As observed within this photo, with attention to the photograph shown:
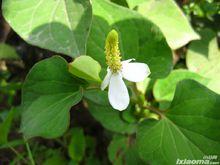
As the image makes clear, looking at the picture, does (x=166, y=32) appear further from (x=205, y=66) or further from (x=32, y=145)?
(x=32, y=145)

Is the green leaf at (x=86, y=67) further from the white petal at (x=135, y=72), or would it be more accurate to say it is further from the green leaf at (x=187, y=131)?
the green leaf at (x=187, y=131)

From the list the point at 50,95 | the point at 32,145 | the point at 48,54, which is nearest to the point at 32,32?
the point at 50,95

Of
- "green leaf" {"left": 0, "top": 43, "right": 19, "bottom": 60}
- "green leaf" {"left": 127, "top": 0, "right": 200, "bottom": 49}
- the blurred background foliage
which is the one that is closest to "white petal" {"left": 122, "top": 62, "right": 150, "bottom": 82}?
"green leaf" {"left": 127, "top": 0, "right": 200, "bottom": 49}

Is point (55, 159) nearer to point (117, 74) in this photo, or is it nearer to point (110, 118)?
point (110, 118)

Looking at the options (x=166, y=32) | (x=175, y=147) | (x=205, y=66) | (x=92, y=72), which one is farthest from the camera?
(x=205, y=66)

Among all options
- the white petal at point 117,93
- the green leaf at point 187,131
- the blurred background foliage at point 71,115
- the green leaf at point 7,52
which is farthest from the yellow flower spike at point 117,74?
the green leaf at point 7,52

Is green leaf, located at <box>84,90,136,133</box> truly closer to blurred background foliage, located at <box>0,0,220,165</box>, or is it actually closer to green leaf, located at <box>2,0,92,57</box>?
blurred background foliage, located at <box>0,0,220,165</box>
